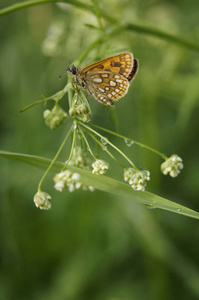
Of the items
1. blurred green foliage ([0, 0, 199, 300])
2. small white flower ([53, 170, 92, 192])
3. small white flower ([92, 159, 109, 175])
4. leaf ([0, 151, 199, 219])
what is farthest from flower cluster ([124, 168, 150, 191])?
blurred green foliage ([0, 0, 199, 300])

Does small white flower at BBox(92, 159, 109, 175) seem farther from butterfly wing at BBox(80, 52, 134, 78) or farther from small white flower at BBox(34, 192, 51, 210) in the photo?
butterfly wing at BBox(80, 52, 134, 78)

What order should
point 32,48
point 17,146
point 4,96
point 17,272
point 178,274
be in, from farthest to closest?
point 32,48 → point 4,96 → point 17,146 → point 17,272 → point 178,274

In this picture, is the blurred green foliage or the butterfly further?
the blurred green foliage

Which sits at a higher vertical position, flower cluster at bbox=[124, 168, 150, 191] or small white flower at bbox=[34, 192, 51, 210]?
flower cluster at bbox=[124, 168, 150, 191]

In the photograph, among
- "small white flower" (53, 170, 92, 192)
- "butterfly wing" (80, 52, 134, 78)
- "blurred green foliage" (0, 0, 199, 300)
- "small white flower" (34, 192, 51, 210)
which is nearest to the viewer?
"small white flower" (53, 170, 92, 192)

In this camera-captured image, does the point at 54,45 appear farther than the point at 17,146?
No

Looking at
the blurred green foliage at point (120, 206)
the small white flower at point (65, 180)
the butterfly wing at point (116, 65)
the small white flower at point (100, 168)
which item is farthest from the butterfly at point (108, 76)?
the blurred green foliage at point (120, 206)

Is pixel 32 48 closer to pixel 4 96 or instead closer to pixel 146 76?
pixel 4 96

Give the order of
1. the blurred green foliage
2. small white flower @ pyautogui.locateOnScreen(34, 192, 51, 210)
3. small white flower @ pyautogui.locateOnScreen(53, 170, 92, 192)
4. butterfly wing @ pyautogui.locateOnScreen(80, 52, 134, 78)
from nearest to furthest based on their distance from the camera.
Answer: small white flower @ pyautogui.locateOnScreen(53, 170, 92, 192)
small white flower @ pyautogui.locateOnScreen(34, 192, 51, 210)
butterfly wing @ pyautogui.locateOnScreen(80, 52, 134, 78)
the blurred green foliage

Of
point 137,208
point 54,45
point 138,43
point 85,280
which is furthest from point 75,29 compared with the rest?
point 85,280
